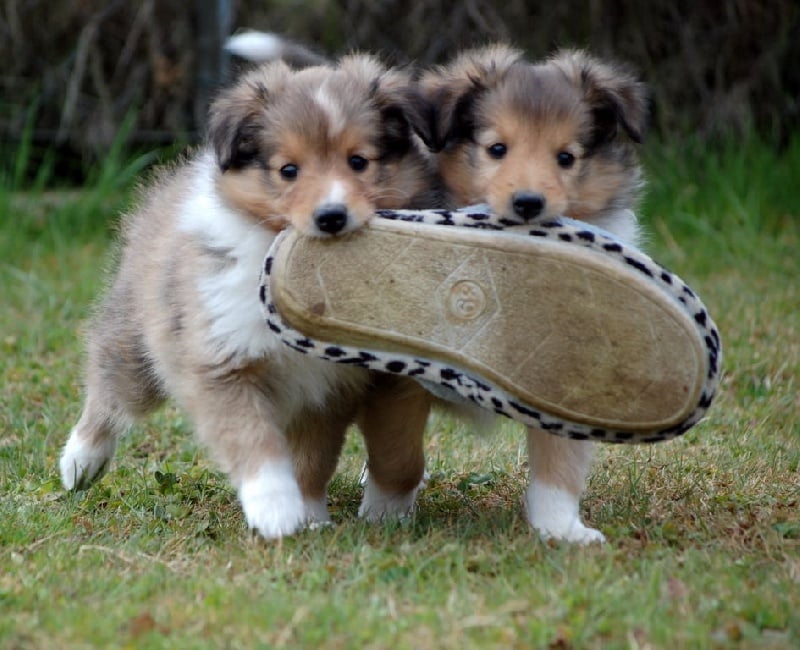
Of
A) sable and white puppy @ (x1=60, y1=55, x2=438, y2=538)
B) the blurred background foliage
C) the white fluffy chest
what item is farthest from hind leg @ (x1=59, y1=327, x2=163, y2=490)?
the blurred background foliage

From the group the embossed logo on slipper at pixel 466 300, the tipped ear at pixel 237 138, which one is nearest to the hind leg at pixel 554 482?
the embossed logo on slipper at pixel 466 300

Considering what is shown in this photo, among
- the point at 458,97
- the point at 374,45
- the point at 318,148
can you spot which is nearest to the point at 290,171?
the point at 318,148

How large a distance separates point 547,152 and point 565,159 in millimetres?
78

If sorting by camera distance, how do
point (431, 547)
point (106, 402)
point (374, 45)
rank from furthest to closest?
point (374, 45)
point (106, 402)
point (431, 547)

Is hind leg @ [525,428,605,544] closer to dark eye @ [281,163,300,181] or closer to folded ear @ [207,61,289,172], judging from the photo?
dark eye @ [281,163,300,181]

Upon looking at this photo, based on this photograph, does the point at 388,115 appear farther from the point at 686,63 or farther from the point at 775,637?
the point at 686,63

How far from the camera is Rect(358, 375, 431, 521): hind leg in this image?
391cm

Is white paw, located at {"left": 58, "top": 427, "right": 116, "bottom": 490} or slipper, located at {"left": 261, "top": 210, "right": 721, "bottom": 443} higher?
slipper, located at {"left": 261, "top": 210, "right": 721, "bottom": 443}

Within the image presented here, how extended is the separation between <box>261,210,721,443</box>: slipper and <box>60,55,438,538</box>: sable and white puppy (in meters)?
0.15

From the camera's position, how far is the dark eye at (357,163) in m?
3.68

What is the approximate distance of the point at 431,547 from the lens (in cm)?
349

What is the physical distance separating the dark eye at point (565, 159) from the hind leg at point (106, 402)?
5.16 ft

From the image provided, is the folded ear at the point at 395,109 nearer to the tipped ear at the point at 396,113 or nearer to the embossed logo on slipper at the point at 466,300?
the tipped ear at the point at 396,113

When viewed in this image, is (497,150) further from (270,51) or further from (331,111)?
(270,51)
